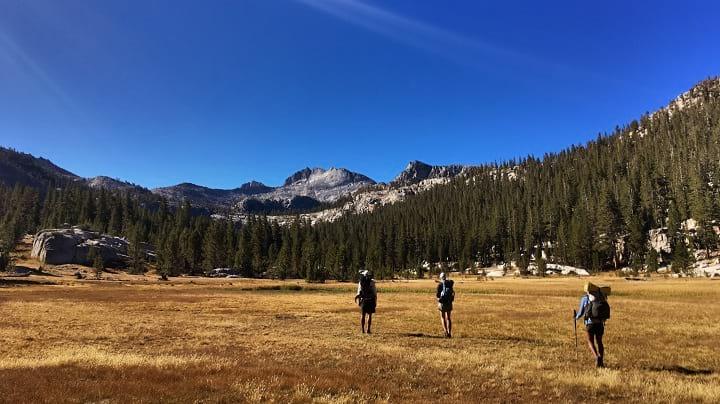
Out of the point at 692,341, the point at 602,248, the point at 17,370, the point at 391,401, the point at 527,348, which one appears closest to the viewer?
the point at 391,401

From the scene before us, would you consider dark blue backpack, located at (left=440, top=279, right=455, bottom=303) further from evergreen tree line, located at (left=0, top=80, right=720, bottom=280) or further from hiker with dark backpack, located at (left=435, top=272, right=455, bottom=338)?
evergreen tree line, located at (left=0, top=80, right=720, bottom=280)

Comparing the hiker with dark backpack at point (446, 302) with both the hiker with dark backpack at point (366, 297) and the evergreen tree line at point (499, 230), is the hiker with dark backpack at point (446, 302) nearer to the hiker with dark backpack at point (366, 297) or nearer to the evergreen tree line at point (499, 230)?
the hiker with dark backpack at point (366, 297)

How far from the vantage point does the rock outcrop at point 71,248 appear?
133m

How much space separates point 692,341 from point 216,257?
147898mm

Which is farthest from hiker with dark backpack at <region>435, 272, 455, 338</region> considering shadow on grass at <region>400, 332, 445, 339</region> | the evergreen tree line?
the evergreen tree line

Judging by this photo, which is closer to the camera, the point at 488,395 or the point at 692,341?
the point at 488,395

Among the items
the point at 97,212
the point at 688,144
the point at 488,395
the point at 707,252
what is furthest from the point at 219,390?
the point at 688,144

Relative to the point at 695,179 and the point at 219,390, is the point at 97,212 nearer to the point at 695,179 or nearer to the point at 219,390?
the point at 219,390

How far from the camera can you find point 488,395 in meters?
10.3

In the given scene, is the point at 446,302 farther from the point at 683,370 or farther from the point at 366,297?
the point at 683,370

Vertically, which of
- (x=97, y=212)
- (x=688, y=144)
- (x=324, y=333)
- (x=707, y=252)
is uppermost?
(x=688, y=144)

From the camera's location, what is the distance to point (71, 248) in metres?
136

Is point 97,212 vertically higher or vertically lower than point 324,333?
higher

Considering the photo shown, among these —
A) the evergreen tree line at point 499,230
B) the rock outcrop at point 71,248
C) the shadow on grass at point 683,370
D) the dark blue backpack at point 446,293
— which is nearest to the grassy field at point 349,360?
the shadow on grass at point 683,370
